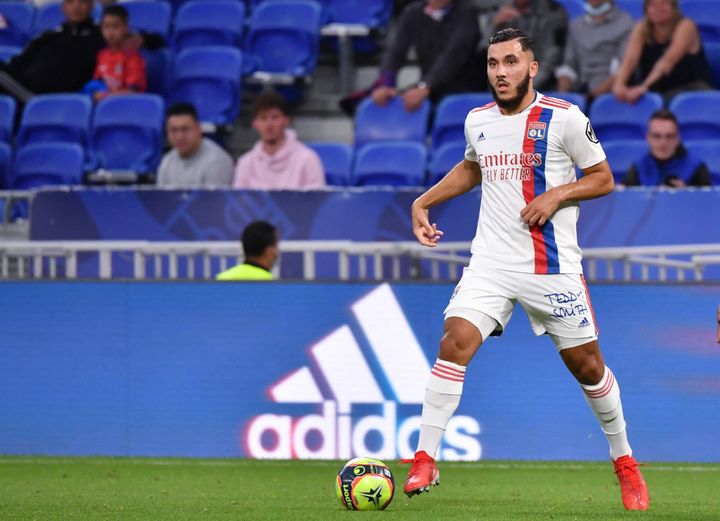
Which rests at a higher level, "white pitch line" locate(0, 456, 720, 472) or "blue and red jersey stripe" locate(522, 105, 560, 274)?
"blue and red jersey stripe" locate(522, 105, 560, 274)

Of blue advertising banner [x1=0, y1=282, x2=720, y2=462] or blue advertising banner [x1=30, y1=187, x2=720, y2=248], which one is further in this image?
blue advertising banner [x1=30, y1=187, x2=720, y2=248]

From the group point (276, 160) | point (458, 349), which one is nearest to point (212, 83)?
point (276, 160)

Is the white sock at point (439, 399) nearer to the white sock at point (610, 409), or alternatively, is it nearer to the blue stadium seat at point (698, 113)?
the white sock at point (610, 409)

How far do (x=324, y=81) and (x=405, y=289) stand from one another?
6.64m

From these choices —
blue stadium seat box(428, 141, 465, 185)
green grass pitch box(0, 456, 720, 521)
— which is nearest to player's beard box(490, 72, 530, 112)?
green grass pitch box(0, 456, 720, 521)

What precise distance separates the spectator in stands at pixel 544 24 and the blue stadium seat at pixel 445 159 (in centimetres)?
176

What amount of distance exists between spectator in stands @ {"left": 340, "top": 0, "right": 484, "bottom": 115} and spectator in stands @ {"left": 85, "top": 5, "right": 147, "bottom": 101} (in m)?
2.21

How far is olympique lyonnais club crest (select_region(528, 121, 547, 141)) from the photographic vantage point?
632cm

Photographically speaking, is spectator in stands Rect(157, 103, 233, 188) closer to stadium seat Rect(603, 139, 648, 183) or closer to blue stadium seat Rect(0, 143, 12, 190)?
blue stadium seat Rect(0, 143, 12, 190)

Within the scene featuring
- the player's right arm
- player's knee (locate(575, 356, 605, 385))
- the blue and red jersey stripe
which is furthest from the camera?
the player's right arm

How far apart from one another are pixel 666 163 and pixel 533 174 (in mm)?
5642

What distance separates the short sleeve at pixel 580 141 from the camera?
6.30 metres

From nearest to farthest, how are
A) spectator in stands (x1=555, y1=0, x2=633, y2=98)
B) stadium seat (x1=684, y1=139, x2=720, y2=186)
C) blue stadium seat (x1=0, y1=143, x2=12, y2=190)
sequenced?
stadium seat (x1=684, y1=139, x2=720, y2=186), spectator in stands (x1=555, y1=0, x2=633, y2=98), blue stadium seat (x1=0, y1=143, x2=12, y2=190)

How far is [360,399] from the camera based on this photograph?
9.19 meters
